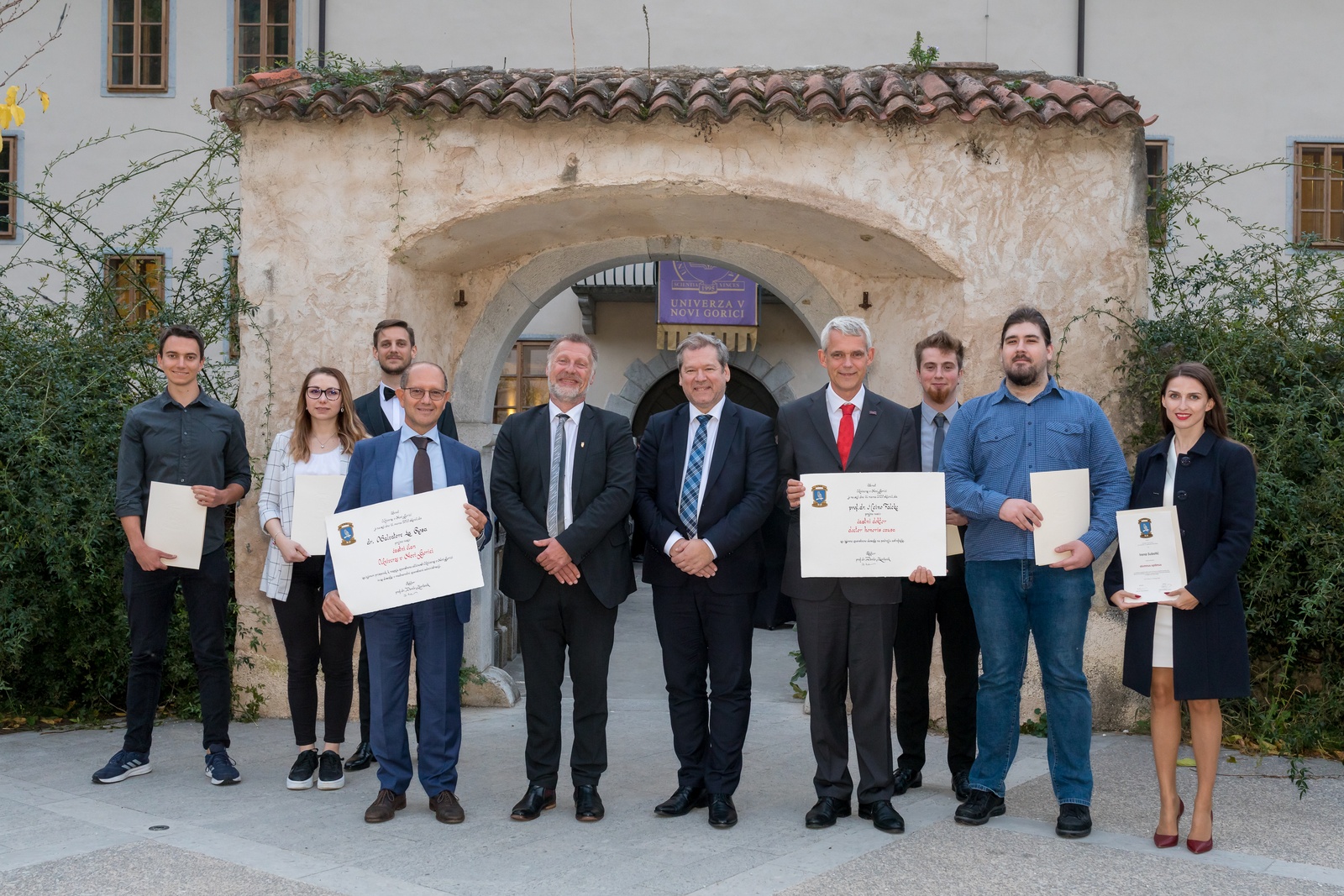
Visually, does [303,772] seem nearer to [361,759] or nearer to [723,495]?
[361,759]

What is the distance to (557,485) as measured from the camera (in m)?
4.78

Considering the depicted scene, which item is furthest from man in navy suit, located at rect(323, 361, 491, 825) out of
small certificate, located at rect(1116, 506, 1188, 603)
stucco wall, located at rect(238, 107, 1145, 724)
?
small certificate, located at rect(1116, 506, 1188, 603)

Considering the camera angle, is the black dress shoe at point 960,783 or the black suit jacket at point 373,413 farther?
the black suit jacket at point 373,413

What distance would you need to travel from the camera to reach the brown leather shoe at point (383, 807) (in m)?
4.68

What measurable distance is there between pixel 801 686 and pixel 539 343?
319 inches

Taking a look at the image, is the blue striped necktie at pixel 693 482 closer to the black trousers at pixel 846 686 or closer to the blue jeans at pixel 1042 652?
the black trousers at pixel 846 686

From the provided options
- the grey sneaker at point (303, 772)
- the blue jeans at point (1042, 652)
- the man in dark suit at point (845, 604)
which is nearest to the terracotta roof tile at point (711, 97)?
the man in dark suit at point (845, 604)

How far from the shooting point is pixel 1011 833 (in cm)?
452

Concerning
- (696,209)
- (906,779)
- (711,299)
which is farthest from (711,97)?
(711,299)

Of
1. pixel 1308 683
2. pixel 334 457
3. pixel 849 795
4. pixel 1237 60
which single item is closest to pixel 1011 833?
pixel 849 795

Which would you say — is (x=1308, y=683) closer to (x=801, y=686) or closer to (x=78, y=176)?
(x=801, y=686)

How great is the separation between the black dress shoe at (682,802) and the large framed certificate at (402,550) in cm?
117

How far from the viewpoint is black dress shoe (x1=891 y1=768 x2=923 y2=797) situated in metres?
5.11

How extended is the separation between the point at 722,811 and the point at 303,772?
1924 millimetres
